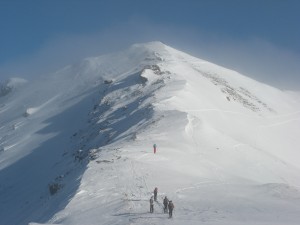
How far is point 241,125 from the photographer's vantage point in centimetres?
7175

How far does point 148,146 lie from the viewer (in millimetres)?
51812

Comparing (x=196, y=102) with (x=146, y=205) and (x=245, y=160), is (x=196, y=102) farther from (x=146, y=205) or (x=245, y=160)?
(x=146, y=205)

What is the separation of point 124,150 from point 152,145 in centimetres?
349

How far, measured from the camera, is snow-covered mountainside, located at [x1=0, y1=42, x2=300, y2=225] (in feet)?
111

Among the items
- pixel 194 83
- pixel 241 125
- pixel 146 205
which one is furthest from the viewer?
pixel 194 83

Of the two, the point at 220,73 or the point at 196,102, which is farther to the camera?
the point at 220,73

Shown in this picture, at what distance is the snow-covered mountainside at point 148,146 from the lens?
33969mm

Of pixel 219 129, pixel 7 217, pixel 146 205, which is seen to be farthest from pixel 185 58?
pixel 146 205

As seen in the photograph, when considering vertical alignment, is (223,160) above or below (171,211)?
above

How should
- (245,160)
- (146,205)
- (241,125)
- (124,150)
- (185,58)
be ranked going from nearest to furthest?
1. (146,205)
2. (124,150)
3. (245,160)
4. (241,125)
5. (185,58)

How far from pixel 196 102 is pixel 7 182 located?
26881 millimetres

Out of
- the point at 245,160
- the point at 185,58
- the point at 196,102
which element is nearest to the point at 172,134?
the point at 245,160

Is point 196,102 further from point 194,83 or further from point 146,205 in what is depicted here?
point 146,205

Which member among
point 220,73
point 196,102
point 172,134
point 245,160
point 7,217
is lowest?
point 7,217
